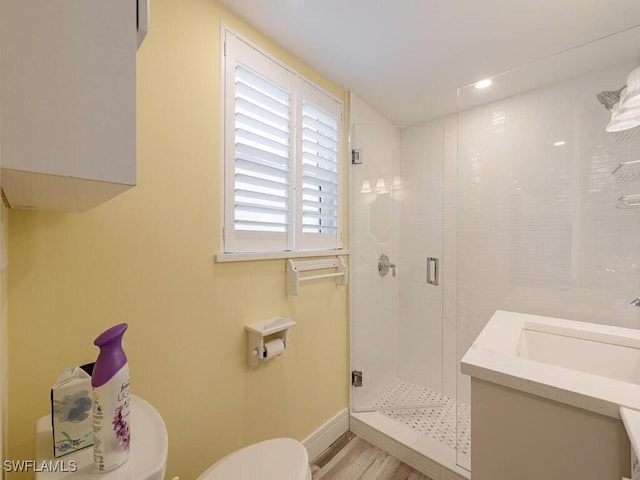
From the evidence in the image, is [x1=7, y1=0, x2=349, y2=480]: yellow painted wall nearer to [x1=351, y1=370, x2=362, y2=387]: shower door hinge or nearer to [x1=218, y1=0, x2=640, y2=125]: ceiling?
[x1=218, y1=0, x2=640, y2=125]: ceiling

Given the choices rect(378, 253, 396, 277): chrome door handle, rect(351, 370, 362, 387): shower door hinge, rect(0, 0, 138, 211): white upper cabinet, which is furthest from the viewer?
rect(378, 253, 396, 277): chrome door handle

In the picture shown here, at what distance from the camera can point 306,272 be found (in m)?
1.71

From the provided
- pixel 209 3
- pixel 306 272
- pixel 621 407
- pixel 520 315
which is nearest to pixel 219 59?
pixel 209 3

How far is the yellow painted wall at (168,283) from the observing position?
842 mm

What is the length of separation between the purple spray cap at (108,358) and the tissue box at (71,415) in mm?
109

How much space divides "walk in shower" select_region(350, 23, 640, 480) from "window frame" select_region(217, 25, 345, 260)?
9.6 inches

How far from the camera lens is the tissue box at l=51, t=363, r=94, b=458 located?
662 millimetres

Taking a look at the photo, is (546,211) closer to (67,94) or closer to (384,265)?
(384,265)

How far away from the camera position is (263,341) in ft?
4.64

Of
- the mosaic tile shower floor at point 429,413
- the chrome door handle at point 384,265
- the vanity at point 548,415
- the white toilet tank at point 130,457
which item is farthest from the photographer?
the chrome door handle at point 384,265

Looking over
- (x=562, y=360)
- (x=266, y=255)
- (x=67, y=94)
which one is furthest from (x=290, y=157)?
(x=562, y=360)

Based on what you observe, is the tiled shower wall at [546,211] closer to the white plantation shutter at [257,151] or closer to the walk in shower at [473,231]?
the walk in shower at [473,231]

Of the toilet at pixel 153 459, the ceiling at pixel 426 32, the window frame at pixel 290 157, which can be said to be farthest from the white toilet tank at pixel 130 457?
the ceiling at pixel 426 32

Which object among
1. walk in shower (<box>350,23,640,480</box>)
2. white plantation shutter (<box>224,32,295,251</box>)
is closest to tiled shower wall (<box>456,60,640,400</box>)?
walk in shower (<box>350,23,640,480</box>)
